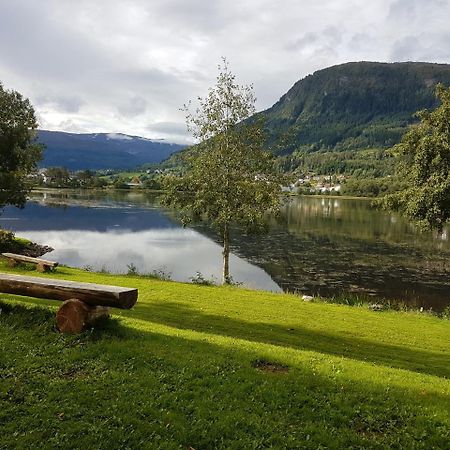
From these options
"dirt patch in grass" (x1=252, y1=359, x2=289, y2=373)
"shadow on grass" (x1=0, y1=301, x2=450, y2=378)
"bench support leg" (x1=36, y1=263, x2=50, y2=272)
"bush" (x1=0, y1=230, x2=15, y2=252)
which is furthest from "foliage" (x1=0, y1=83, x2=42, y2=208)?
"dirt patch in grass" (x1=252, y1=359, x2=289, y2=373)

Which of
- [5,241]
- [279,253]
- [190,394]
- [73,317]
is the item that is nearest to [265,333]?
[73,317]

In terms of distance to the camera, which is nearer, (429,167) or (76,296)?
(76,296)

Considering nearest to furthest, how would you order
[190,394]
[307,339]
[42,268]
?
1. [190,394]
2. [307,339]
3. [42,268]

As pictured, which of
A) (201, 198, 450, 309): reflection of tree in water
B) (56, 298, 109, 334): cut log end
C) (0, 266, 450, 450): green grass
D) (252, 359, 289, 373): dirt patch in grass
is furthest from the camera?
(201, 198, 450, 309): reflection of tree in water

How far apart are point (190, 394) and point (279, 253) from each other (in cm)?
4746

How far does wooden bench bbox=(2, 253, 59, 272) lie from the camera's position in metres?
25.6

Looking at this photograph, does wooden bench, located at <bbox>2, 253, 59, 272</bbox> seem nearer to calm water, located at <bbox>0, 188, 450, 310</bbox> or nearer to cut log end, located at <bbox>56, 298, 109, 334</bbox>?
calm water, located at <bbox>0, 188, 450, 310</bbox>

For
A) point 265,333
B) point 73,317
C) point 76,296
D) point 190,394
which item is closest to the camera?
point 190,394

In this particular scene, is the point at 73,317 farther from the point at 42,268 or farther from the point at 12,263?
the point at 12,263

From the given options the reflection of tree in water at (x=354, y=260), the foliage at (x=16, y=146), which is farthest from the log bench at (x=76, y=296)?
the foliage at (x=16, y=146)

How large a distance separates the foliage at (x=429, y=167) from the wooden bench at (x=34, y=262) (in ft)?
70.6

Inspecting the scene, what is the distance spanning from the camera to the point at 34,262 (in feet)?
86.4

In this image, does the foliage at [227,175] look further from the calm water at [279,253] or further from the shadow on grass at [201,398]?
the shadow on grass at [201,398]

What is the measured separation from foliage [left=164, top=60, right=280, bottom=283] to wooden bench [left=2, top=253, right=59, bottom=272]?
9.01 m
